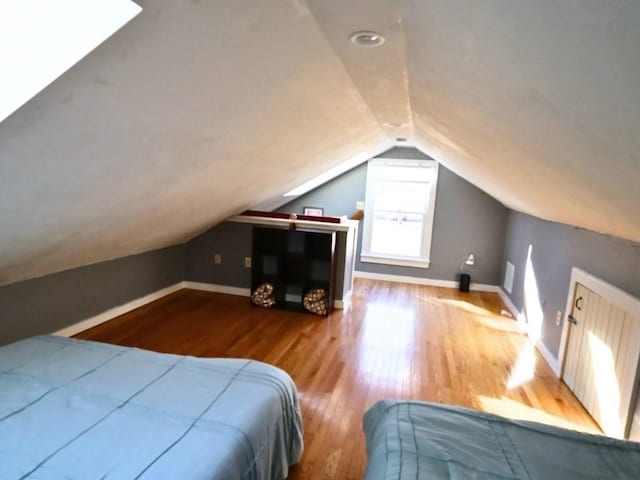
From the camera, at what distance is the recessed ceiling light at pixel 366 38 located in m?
1.51

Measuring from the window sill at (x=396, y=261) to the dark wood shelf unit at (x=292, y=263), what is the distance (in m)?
1.63

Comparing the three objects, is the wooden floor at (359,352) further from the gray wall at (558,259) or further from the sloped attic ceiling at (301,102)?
the sloped attic ceiling at (301,102)

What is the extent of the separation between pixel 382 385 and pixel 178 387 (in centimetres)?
162

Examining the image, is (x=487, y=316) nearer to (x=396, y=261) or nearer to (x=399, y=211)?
(x=396, y=261)

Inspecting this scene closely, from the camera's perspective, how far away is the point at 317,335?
12.0 feet

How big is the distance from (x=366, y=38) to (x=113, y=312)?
140 inches

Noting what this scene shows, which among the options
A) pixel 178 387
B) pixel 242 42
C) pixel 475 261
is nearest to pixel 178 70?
pixel 242 42

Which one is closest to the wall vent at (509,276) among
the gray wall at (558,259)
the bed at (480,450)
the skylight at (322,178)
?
the gray wall at (558,259)

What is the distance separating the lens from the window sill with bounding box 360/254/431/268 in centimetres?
578

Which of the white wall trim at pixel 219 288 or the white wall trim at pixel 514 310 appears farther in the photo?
the white wall trim at pixel 219 288

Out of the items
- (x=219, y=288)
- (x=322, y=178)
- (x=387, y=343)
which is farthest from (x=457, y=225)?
(x=219, y=288)

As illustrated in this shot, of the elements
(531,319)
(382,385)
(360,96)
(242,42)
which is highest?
(360,96)

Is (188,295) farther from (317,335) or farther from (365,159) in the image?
(365,159)

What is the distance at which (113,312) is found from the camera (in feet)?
12.4
